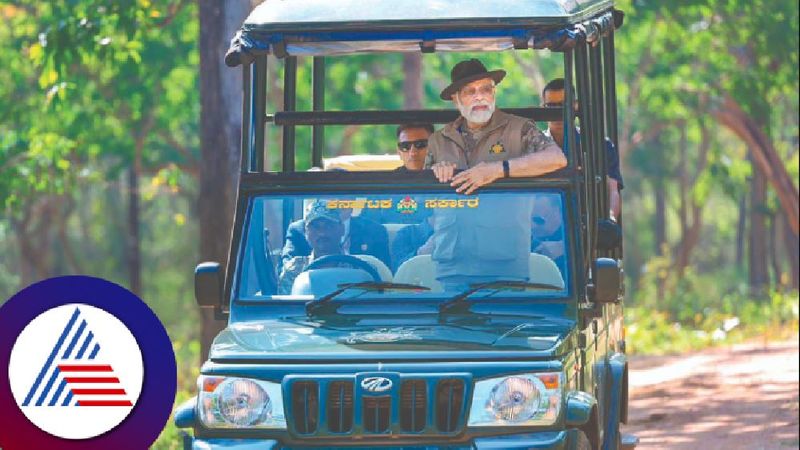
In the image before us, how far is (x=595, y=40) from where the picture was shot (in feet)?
31.3

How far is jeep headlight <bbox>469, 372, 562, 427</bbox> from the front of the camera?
24.1ft

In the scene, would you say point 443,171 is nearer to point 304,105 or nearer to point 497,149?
point 497,149

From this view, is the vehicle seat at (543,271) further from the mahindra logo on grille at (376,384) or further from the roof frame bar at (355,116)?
the roof frame bar at (355,116)

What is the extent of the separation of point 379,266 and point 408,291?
11.2 inches

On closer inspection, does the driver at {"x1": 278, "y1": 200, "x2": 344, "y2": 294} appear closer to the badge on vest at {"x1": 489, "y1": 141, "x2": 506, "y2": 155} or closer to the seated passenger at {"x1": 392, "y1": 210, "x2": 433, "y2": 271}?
the seated passenger at {"x1": 392, "y1": 210, "x2": 433, "y2": 271}

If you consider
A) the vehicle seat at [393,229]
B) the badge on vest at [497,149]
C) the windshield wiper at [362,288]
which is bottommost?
the windshield wiper at [362,288]

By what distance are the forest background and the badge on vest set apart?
4975 mm

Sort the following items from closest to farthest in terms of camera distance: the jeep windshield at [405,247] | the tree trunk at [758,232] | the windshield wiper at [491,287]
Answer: the windshield wiper at [491,287] < the jeep windshield at [405,247] < the tree trunk at [758,232]

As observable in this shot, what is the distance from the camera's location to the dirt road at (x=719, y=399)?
534 inches

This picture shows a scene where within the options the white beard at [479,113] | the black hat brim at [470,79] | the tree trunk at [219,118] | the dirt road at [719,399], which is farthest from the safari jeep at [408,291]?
the tree trunk at [219,118]

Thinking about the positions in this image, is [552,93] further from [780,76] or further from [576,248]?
[780,76]

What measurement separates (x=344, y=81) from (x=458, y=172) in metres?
24.9

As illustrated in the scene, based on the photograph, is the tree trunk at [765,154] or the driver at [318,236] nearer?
the driver at [318,236]

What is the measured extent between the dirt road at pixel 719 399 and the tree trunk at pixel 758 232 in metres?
12.7
